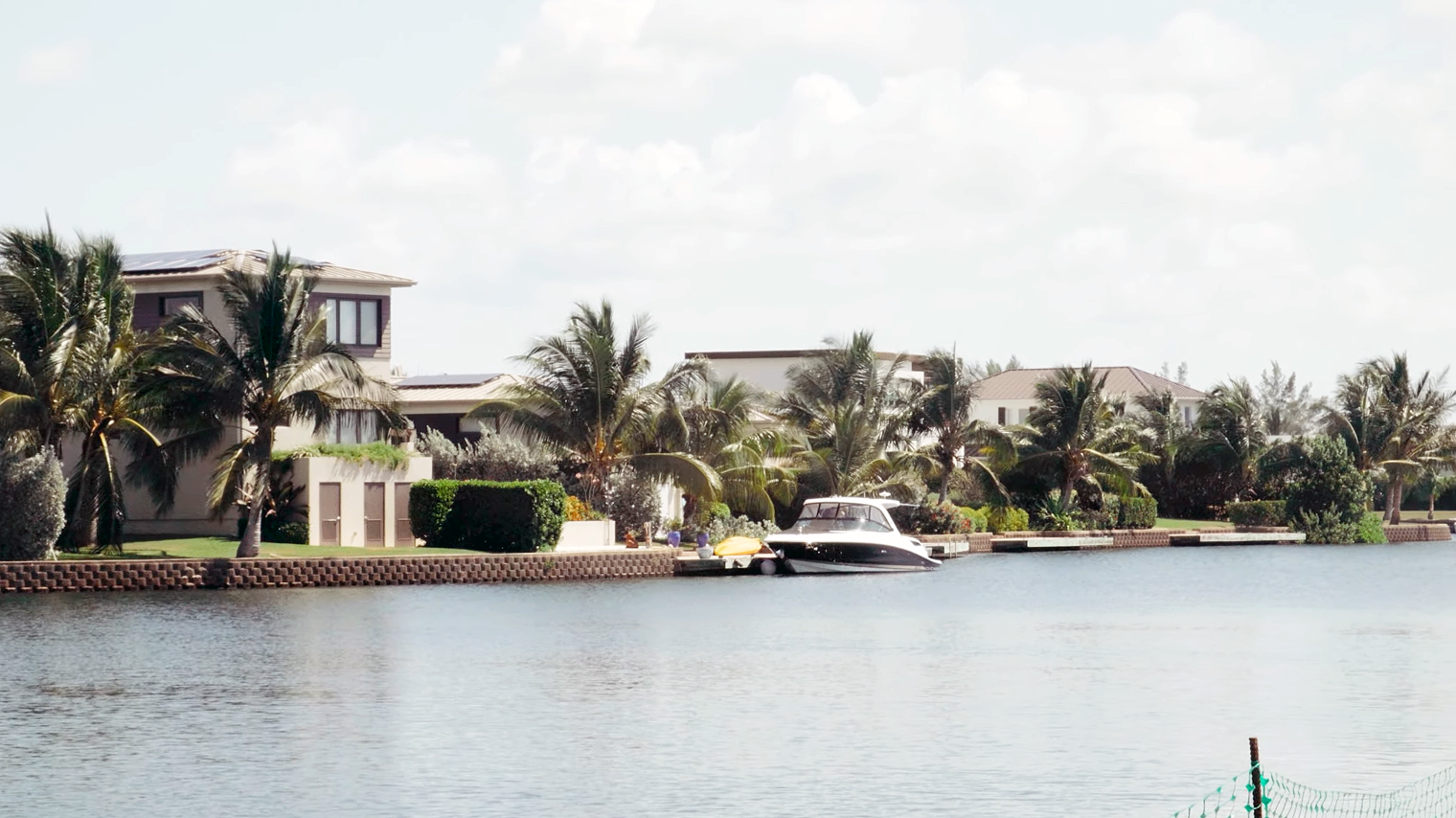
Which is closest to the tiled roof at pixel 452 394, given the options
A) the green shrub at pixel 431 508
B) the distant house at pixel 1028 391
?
the green shrub at pixel 431 508

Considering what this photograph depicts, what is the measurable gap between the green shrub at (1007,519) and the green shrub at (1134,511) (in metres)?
6.67

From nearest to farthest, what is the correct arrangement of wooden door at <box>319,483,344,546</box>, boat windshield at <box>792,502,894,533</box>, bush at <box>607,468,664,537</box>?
wooden door at <box>319,483,344,546</box>, boat windshield at <box>792,502,894,533</box>, bush at <box>607,468,664,537</box>

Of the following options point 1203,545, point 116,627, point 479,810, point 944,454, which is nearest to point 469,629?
point 116,627

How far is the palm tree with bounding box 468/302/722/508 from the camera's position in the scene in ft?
204

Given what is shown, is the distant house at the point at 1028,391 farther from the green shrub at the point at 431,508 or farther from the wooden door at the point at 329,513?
the wooden door at the point at 329,513

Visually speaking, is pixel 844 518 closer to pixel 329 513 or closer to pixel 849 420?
pixel 849 420

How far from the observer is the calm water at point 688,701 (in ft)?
78.2

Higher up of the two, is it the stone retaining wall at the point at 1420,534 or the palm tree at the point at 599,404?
the palm tree at the point at 599,404

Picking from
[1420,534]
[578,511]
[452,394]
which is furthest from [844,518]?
[1420,534]

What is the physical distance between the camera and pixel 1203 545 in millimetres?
91562

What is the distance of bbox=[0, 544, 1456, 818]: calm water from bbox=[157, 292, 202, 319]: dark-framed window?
13609 millimetres

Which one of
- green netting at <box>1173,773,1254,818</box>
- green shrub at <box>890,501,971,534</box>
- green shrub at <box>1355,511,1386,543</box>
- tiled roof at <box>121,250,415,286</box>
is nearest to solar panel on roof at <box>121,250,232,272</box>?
tiled roof at <box>121,250,415,286</box>

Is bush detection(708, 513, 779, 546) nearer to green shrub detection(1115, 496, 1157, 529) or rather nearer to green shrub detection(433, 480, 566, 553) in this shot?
green shrub detection(433, 480, 566, 553)

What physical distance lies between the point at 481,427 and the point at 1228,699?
38.3 m
